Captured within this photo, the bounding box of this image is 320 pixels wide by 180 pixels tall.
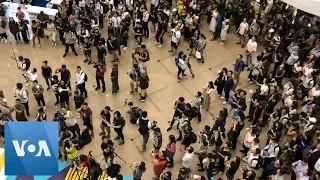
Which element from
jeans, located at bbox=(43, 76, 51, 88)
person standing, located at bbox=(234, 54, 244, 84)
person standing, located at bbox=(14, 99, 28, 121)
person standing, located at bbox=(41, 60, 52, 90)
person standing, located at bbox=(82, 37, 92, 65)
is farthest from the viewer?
person standing, located at bbox=(82, 37, 92, 65)

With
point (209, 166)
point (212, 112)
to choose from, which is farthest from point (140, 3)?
point (209, 166)

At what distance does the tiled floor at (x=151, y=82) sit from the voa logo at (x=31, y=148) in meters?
6.54

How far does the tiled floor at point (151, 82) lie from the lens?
12742 millimetres

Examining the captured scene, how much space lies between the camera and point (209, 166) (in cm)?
1069

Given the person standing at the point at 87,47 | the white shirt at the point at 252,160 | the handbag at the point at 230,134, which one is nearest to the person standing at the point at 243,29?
the handbag at the point at 230,134

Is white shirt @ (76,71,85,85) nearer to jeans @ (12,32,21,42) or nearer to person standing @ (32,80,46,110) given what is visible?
→ person standing @ (32,80,46,110)

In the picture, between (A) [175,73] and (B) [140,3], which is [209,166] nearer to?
(A) [175,73]

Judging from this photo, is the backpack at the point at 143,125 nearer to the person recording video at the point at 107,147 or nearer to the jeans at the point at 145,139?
the jeans at the point at 145,139

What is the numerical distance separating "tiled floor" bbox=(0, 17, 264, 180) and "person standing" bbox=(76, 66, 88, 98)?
43cm

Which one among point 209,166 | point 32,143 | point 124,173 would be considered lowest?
point 124,173

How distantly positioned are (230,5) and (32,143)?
12.9 meters

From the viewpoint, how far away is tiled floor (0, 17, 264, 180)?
12742 mm

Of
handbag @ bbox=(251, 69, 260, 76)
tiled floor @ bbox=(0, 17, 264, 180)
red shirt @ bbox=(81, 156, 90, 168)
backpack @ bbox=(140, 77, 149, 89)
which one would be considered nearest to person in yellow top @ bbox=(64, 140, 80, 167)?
red shirt @ bbox=(81, 156, 90, 168)

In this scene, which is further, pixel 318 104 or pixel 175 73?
pixel 175 73
